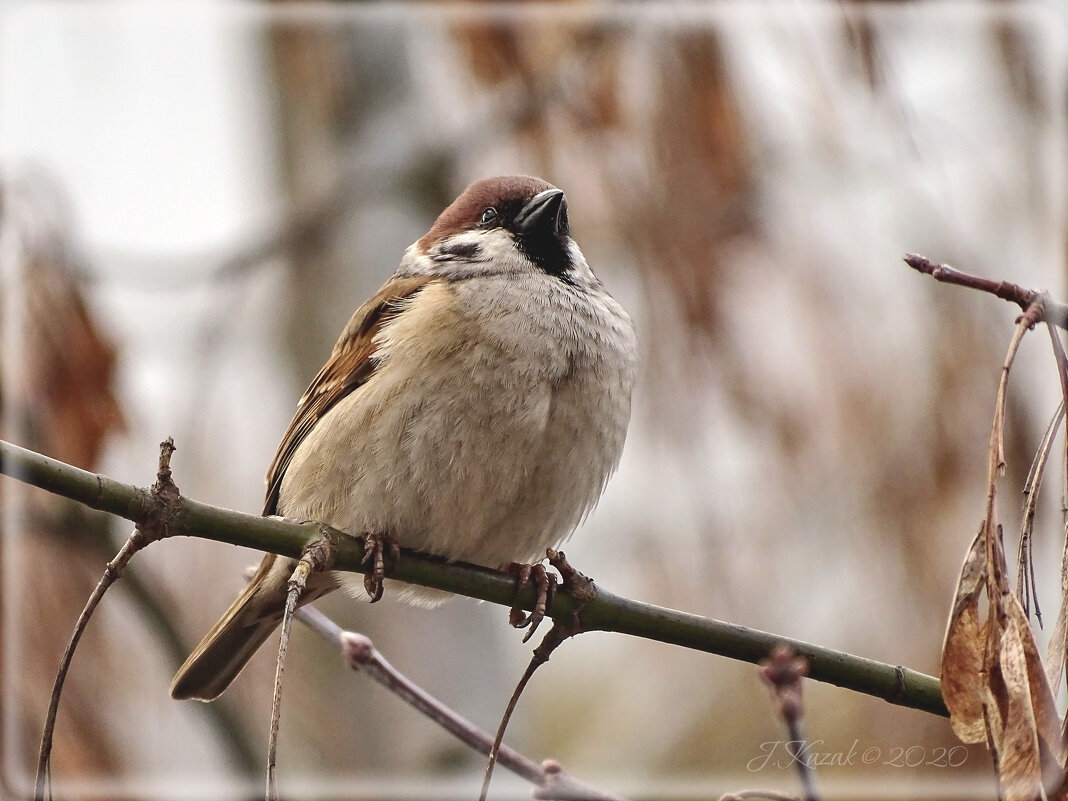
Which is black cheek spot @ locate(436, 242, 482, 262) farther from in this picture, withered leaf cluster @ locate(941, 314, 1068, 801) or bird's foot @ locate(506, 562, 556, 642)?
withered leaf cluster @ locate(941, 314, 1068, 801)

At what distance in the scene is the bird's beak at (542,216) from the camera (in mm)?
3219

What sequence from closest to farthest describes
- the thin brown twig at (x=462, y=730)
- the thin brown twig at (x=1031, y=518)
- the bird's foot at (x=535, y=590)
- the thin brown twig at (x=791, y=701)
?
the thin brown twig at (x=791, y=701)
the thin brown twig at (x=1031, y=518)
the thin brown twig at (x=462, y=730)
the bird's foot at (x=535, y=590)

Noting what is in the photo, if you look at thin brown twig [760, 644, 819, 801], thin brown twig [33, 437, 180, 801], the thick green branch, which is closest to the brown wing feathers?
the thick green branch

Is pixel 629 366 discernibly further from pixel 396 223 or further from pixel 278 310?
pixel 278 310

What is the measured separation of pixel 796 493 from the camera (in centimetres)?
352

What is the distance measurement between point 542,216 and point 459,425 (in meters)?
0.83

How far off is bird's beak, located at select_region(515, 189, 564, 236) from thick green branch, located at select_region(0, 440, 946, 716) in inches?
49.4

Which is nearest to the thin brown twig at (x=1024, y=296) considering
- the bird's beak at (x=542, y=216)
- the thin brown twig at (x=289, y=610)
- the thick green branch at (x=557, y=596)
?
the thick green branch at (x=557, y=596)

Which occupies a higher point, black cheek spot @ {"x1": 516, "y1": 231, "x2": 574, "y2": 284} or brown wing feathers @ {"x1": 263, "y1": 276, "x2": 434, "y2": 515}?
black cheek spot @ {"x1": 516, "y1": 231, "x2": 574, "y2": 284}

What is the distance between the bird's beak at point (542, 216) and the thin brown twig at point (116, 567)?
176 cm

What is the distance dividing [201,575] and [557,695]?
270cm

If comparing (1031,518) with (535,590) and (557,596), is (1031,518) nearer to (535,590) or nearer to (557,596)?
(557,596)

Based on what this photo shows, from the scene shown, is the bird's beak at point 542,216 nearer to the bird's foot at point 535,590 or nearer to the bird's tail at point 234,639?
the bird's foot at point 535,590

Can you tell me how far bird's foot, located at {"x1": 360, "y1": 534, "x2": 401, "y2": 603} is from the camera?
242 cm
